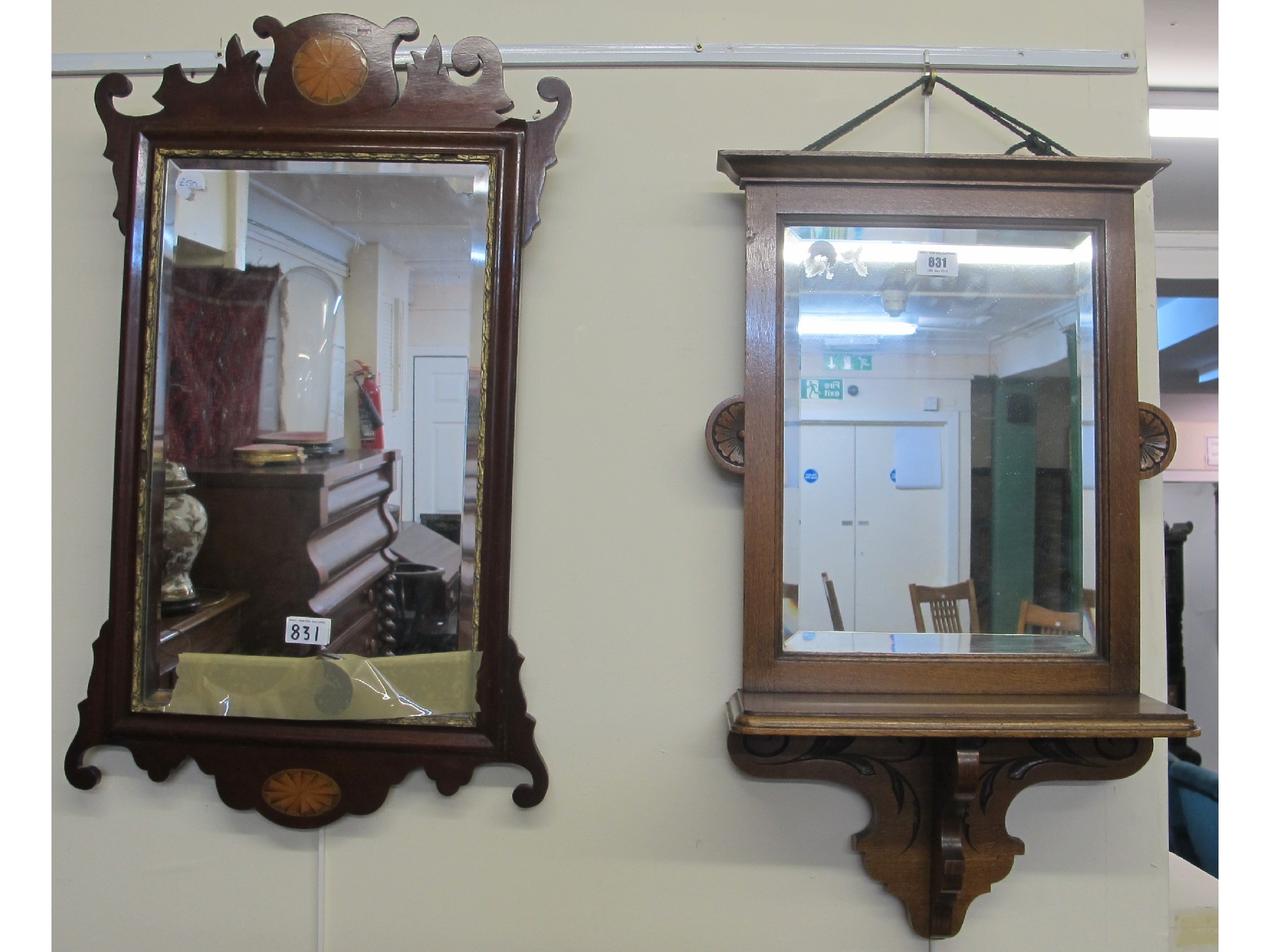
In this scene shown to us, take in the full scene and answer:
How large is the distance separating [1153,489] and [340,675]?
1.05m

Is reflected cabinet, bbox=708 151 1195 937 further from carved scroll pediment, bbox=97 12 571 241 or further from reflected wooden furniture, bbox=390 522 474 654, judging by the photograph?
reflected wooden furniture, bbox=390 522 474 654

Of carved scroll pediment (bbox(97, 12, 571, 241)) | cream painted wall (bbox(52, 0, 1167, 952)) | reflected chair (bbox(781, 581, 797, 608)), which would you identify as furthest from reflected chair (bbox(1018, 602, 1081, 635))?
carved scroll pediment (bbox(97, 12, 571, 241))

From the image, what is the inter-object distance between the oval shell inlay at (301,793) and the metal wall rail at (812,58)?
917 mm

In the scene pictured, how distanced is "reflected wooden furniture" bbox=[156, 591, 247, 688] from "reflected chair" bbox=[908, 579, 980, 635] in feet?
2.79

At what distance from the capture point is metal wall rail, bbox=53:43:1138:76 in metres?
1.00

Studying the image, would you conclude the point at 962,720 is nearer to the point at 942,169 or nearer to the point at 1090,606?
the point at 1090,606

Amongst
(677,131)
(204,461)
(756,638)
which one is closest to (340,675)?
(204,461)

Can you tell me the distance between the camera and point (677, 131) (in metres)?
1.02

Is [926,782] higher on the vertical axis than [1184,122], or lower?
lower

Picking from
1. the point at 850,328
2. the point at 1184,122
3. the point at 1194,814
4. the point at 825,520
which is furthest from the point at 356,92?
the point at 1194,814

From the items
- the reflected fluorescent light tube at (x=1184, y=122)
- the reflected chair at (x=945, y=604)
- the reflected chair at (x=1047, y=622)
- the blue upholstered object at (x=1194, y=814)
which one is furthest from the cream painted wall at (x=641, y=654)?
the blue upholstered object at (x=1194, y=814)

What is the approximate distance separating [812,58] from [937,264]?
1.05 ft

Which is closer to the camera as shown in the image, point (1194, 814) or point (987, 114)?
point (987, 114)

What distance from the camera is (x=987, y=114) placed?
992 mm
